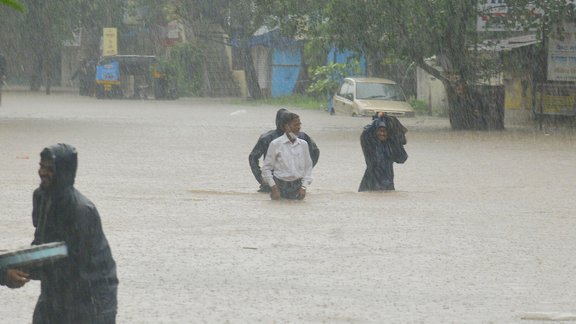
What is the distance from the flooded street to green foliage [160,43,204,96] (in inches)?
1269

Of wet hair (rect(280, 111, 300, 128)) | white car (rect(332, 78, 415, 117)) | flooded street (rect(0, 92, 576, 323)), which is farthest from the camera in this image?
white car (rect(332, 78, 415, 117))

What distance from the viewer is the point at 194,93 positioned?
6050 centimetres

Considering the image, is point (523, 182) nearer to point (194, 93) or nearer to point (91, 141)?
point (91, 141)

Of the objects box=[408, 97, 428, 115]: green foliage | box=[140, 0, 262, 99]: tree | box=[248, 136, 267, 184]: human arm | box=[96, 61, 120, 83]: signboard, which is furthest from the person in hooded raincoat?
box=[96, 61, 120, 83]: signboard

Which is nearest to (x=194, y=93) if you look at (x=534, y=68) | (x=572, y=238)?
(x=534, y=68)

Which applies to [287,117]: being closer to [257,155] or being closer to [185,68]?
[257,155]

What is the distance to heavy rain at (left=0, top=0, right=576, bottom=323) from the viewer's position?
8.62m

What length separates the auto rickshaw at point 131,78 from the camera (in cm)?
5566

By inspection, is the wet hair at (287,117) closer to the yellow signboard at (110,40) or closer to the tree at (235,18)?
the tree at (235,18)

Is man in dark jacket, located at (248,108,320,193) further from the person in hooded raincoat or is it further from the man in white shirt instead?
the person in hooded raincoat

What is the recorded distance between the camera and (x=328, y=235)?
11688mm

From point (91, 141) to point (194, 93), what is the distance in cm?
3494

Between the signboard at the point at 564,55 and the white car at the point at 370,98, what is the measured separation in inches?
238

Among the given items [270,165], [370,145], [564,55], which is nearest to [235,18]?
[564,55]
